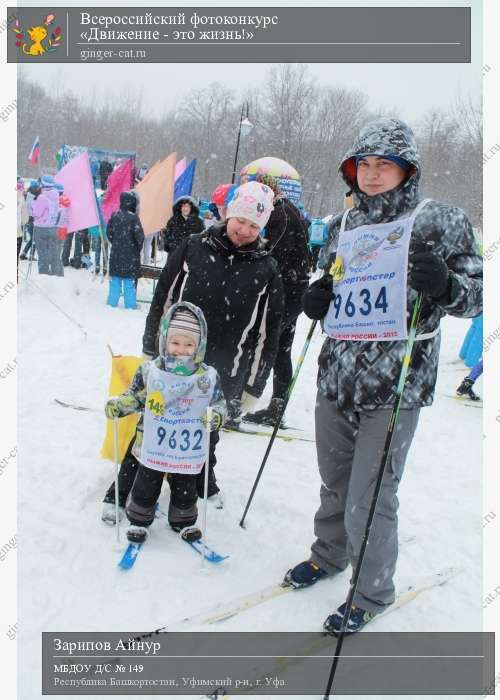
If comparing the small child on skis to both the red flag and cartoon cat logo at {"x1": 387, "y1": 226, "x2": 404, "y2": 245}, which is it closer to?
cartoon cat logo at {"x1": 387, "y1": 226, "x2": 404, "y2": 245}

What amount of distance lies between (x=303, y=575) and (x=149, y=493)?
3.06 ft

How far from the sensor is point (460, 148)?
48.8ft

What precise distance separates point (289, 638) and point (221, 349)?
1.53 m

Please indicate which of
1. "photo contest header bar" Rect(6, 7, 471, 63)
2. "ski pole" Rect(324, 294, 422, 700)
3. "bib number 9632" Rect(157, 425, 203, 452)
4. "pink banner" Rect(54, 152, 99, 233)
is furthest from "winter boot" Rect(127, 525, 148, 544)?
"pink banner" Rect(54, 152, 99, 233)

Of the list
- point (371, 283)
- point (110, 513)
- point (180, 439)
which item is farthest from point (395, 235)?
point (110, 513)

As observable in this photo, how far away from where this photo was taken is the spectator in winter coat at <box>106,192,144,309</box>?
9.33 metres

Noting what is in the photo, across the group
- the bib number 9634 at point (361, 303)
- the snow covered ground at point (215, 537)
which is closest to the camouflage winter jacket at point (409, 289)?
the bib number 9634 at point (361, 303)

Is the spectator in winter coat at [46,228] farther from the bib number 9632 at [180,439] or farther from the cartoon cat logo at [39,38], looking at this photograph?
the bib number 9632 at [180,439]

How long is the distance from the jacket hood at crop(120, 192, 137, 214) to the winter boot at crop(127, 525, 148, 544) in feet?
25.1

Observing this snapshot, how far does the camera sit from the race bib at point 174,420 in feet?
8.89

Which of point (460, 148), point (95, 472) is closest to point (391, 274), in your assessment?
point (95, 472)

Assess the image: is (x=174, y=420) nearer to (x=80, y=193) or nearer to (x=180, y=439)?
(x=180, y=439)

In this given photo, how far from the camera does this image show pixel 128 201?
9445 millimetres

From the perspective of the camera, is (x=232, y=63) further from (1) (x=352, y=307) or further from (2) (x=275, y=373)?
(2) (x=275, y=373)
